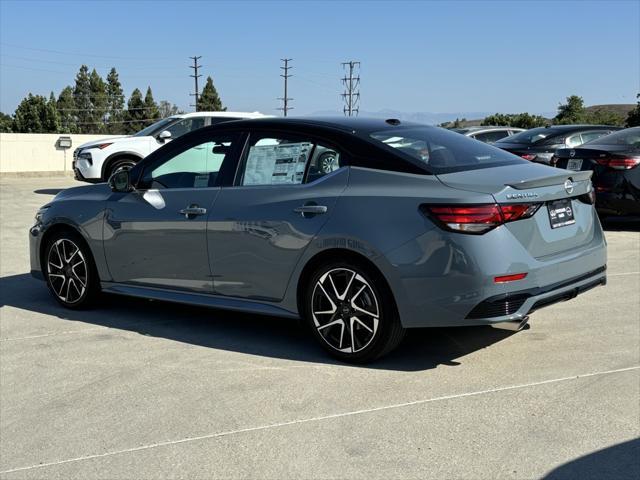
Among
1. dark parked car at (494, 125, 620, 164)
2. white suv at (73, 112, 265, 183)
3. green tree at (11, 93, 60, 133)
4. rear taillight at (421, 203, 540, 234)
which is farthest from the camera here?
green tree at (11, 93, 60, 133)

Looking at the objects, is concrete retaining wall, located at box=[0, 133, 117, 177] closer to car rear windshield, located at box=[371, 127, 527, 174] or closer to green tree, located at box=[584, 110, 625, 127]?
car rear windshield, located at box=[371, 127, 527, 174]

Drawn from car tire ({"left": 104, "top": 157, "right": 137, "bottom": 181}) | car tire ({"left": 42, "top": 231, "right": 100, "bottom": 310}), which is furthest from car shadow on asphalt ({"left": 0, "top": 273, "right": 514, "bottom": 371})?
car tire ({"left": 104, "top": 157, "right": 137, "bottom": 181})

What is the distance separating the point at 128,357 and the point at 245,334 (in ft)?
3.02

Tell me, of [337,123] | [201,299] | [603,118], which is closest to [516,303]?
[337,123]

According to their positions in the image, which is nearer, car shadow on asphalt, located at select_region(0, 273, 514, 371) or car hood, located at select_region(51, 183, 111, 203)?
car shadow on asphalt, located at select_region(0, 273, 514, 371)

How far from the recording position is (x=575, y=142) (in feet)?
42.2

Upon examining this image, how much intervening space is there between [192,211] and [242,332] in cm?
102

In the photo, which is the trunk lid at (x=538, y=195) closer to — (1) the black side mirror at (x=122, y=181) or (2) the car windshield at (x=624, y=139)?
(1) the black side mirror at (x=122, y=181)

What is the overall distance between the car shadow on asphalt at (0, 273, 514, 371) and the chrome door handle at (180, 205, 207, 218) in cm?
93

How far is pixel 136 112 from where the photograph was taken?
117312mm

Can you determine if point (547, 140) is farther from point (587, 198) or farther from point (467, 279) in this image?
point (467, 279)

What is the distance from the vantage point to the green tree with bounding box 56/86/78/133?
114 meters

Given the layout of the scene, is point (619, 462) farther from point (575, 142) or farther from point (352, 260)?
point (575, 142)

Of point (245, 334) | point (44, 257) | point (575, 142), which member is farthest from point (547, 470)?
point (575, 142)
